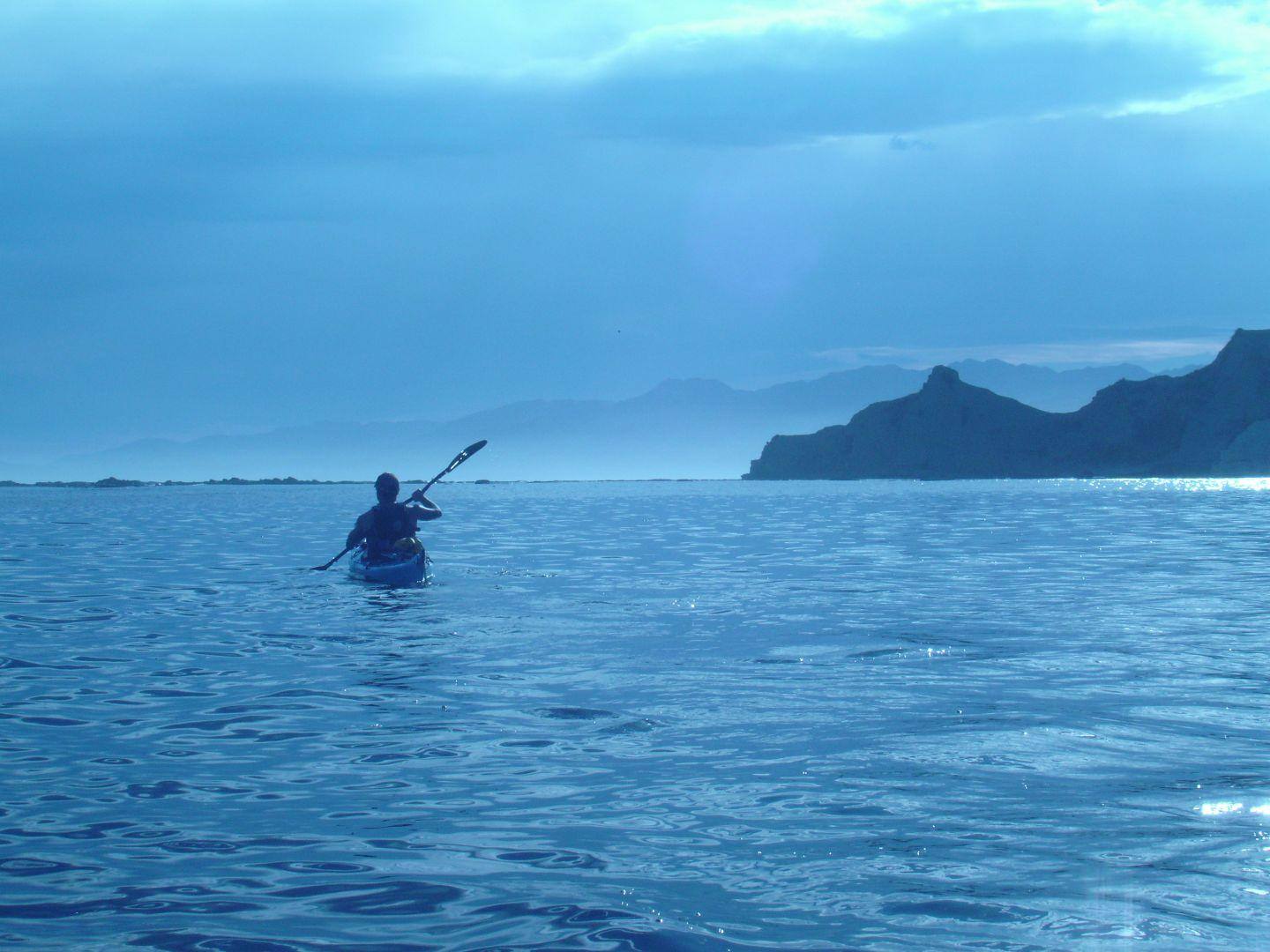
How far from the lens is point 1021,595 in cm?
1894

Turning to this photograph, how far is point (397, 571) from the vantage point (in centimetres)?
2184

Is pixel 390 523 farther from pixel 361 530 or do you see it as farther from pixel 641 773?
pixel 641 773

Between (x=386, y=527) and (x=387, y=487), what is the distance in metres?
0.80

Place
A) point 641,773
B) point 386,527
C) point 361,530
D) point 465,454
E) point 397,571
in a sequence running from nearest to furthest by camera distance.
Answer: point 641,773
point 397,571
point 386,527
point 361,530
point 465,454

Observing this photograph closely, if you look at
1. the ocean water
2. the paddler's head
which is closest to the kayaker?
the paddler's head

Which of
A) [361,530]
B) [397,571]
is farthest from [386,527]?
[397,571]

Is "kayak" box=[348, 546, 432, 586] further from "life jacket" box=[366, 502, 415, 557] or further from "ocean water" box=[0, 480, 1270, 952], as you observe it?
"ocean water" box=[0, 480, 1270, 952]

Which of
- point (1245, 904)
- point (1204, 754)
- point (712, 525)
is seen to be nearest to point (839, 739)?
point (1204, 754)

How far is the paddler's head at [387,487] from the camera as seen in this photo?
22.4m

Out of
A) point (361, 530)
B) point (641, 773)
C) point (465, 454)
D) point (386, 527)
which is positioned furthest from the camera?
point (465, 454)

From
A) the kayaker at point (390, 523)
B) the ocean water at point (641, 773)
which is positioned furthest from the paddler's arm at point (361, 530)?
the ocean water at point (641, 773)

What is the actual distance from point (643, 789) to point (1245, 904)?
11.7 feet

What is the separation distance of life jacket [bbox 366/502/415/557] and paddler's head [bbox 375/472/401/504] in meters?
0.16

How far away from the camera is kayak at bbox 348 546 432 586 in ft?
71.7
